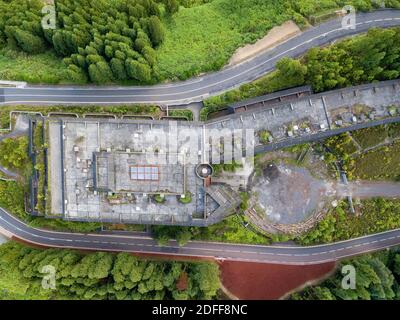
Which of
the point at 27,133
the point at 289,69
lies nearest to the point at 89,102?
the point at 27,133

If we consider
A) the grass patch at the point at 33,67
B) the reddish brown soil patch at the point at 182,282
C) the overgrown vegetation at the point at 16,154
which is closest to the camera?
the reddish brown soil patch at the point at 182,282

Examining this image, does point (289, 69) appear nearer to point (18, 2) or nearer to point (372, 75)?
point (372, 75)

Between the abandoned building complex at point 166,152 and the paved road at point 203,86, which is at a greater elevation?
the paved road at point 203,86

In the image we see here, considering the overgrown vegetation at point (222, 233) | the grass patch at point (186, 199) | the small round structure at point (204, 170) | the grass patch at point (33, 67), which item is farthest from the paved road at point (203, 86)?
the overgrown vegetation at point (222, 233)

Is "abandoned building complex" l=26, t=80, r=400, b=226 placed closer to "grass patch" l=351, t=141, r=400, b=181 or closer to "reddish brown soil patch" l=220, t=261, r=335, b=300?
"grass patch" l=351, t=141, r=400, b=181

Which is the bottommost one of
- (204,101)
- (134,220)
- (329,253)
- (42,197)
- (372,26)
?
(329,253)

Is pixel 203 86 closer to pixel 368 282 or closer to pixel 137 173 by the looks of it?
pixel 137 173

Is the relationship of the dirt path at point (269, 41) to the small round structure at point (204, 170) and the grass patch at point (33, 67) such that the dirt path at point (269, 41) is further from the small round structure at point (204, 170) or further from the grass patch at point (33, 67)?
the grass patch at point (33, 67)
